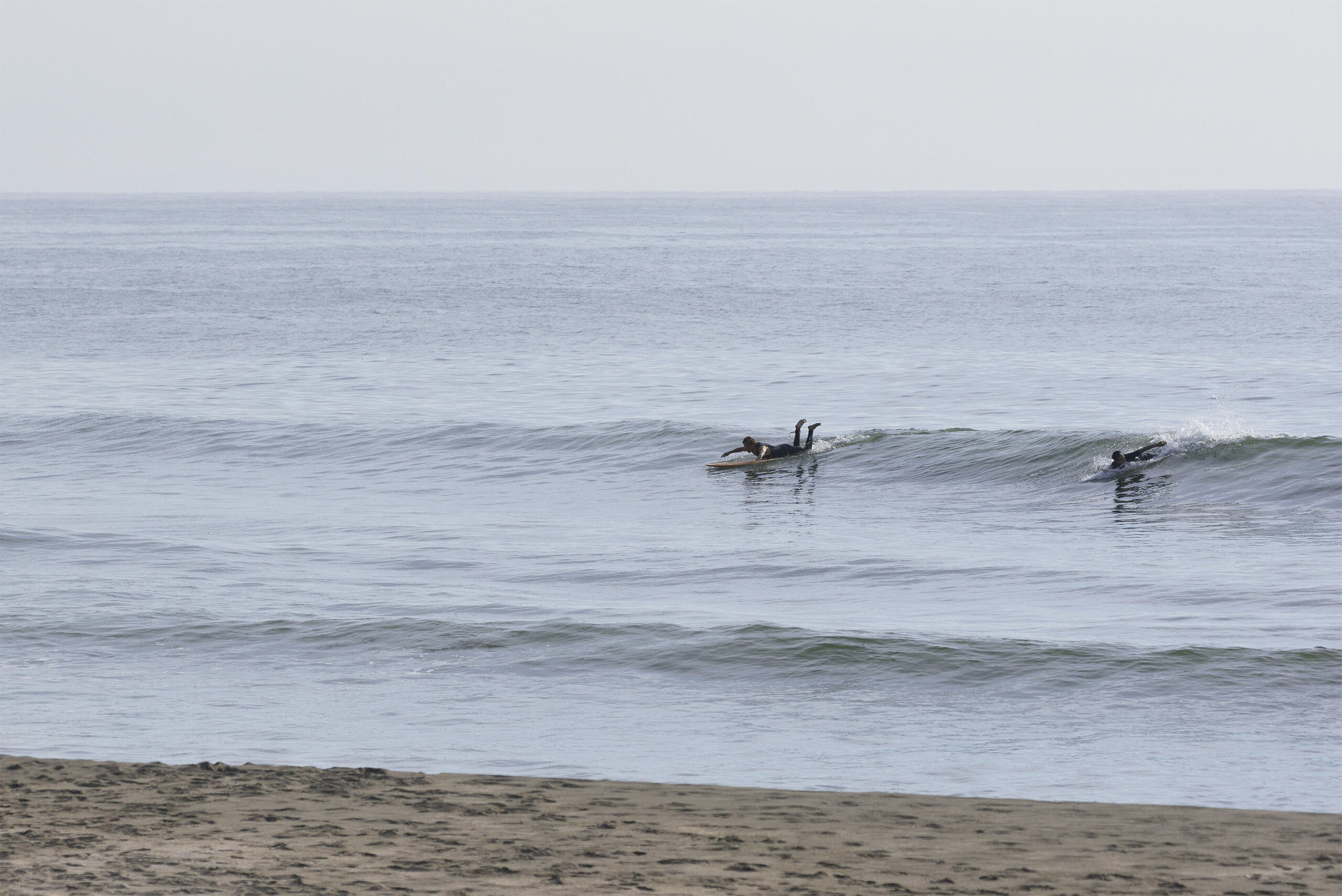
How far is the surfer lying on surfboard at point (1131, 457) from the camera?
27.3m

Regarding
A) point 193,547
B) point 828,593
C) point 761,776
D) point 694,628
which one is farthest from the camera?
point 193,547

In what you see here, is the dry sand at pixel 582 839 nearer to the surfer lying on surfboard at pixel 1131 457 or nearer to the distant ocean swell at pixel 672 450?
the distant ocean swell at pixel 672 450

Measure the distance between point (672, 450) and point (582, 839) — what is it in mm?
22826

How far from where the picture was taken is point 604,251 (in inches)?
5000

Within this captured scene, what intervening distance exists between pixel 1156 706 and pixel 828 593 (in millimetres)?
5917

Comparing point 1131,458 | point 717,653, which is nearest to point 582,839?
point 717,653

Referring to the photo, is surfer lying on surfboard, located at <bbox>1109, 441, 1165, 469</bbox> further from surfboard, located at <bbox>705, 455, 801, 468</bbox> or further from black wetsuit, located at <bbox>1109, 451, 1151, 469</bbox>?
surfboard, located at <bbox>705, 455, 801, 468</bbox>

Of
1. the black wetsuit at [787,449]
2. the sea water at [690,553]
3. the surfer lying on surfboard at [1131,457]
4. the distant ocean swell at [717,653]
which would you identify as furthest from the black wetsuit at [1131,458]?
the distant ocean swell at [717,653]

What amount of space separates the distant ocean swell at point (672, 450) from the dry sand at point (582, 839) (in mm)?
16667

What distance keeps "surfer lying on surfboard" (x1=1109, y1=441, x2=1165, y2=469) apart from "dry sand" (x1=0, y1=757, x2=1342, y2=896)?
1807 cm

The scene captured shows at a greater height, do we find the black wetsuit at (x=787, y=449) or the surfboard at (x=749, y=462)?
the black wetsuit at (x=787, y=449)

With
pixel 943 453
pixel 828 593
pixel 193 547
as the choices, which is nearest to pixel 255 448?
pixel 193 547

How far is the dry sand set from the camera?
8.22m

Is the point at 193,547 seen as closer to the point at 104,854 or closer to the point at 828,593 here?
the point at 828,593
